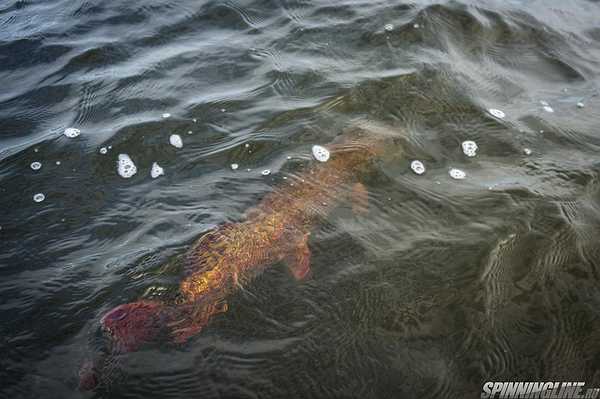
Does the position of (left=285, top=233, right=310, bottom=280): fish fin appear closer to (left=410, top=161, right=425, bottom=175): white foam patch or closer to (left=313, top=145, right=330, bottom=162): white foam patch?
(left=313, top=145, right=330, bottom=162): white foam patch

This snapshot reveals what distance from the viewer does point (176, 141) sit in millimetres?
4289

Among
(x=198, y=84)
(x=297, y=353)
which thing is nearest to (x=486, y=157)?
(x=297, y=353)

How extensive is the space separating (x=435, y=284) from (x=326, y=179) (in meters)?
1.39

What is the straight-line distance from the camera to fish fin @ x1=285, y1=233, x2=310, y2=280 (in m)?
3.13

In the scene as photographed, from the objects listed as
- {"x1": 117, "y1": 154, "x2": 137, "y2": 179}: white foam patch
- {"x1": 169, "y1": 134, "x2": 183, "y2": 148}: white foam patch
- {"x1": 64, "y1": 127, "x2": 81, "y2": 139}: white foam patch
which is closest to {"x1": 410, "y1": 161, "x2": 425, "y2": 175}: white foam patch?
{"x1": 169, "y1": 134, "x2": 183, "y2": 148}: white foam patch

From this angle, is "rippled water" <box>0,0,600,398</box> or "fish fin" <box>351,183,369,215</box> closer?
"rippled water" <box>0,0,600,398</box>

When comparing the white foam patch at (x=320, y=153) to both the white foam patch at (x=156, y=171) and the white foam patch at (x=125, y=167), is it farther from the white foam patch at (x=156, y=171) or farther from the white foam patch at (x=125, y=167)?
the white foam patch at (x=125, y=167)

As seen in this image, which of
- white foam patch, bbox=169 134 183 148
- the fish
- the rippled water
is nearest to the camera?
the rippled water

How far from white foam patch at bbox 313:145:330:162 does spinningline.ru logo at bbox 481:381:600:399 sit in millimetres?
2351

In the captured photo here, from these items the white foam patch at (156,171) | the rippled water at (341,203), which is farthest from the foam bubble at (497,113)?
the white foam patch at (156,171)

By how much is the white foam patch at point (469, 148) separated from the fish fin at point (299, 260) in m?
1.98

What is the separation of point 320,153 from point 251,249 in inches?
53.4

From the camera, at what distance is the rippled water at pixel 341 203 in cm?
261

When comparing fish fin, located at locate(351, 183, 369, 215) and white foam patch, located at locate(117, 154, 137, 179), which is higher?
white foam patch, located at locate(117, 154, 137, 179)
